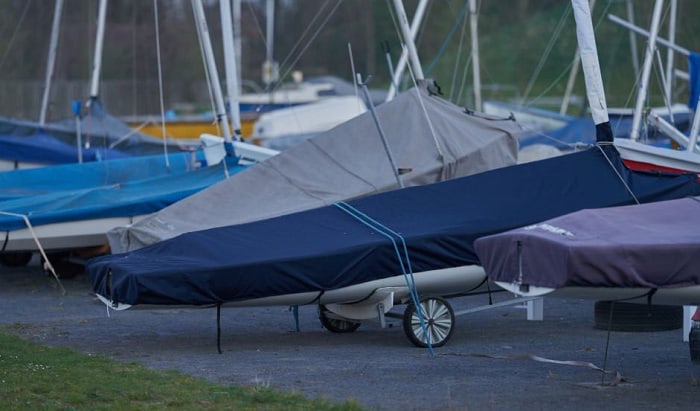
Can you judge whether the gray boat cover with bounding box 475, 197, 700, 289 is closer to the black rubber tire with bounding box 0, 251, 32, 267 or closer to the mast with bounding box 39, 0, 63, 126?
the black rubber tire with bounding box 0, 251, 32, 267

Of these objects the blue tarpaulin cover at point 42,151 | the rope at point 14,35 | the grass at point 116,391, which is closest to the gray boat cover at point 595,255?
the grass at point 116,391

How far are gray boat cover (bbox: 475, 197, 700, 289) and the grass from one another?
152 cm

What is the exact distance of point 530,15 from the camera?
48.6 metres

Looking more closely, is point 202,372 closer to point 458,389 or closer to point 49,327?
point 458,389

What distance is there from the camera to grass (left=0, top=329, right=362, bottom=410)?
28.5 ft

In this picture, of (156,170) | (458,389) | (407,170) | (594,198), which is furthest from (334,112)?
(458,389)

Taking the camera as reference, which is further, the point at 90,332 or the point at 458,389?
the point at 90,332

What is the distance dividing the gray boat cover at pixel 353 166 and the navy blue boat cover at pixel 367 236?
1.49 meters

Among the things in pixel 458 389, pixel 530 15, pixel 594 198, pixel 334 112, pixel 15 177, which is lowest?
pixel 458 389

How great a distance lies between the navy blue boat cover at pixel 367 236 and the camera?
11.0 meters

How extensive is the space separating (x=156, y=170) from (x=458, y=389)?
12.4 metres

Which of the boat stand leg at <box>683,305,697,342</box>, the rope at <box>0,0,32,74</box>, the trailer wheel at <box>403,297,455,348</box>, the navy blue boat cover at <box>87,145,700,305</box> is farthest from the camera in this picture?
the rope at <box>0,0,32,74</box>

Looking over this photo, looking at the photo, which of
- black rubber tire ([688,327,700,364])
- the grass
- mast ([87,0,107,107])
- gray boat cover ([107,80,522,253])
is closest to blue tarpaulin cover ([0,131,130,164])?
mast ([87,0,107,107])

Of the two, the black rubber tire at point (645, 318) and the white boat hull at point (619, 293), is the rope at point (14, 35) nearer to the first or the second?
the black rubber tire at point (645, 318)
